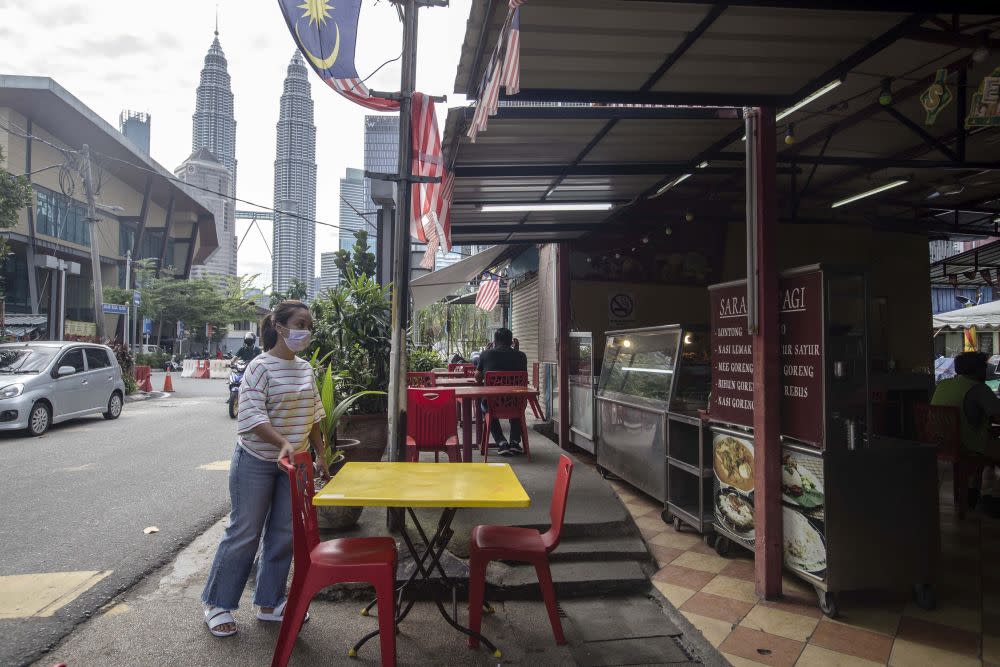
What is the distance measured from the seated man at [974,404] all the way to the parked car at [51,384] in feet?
40.0

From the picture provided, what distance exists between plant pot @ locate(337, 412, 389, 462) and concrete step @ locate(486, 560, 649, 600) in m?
2.28

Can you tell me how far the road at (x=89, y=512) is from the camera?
3592 mm

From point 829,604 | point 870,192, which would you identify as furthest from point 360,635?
point 870,192

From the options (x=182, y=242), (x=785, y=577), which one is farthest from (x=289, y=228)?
(x=785, y=577)

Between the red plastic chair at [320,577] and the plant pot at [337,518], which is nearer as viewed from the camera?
the red plastic chair at [320,577]

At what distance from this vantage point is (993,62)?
531 cm

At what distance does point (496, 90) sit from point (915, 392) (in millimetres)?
8420

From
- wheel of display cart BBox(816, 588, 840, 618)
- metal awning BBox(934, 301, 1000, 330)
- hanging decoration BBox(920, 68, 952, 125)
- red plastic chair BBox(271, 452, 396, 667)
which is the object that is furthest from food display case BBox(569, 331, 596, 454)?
metal awning BBox(934, 301, 1000, 330)

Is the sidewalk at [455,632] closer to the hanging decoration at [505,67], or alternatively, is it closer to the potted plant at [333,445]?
the potted plant at [333,445]

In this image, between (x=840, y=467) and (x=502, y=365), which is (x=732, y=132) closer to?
(x=840, y=467)

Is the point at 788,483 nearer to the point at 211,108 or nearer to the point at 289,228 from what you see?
the point at 289,228

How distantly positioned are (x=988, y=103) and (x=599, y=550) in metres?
4.21

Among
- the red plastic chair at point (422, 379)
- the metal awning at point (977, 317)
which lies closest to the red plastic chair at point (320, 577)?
the red plastic chair at point (422, 379)

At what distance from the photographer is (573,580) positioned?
3.90 m
